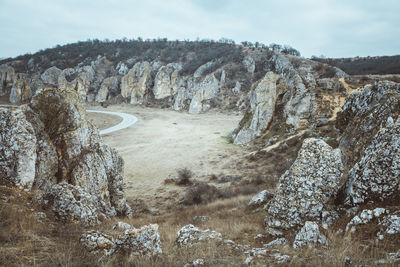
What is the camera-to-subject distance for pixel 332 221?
15.1 feet

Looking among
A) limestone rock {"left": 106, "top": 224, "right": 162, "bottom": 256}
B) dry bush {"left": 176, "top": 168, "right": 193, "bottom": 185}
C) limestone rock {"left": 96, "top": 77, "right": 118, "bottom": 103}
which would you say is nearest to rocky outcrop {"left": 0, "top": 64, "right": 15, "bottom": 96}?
limestone rock {"left": 96, "top": 77, "right": 118, "bottom": 103}

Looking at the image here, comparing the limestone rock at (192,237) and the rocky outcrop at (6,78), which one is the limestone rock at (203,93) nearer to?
the limestone rock at (192,237)

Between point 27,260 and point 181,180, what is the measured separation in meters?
12.3

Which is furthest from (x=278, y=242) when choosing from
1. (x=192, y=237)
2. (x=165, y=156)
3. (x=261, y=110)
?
(x=261, y=110)

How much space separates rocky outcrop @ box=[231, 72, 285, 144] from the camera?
26.1 meters

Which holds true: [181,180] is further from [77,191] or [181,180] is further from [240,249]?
[240,249]

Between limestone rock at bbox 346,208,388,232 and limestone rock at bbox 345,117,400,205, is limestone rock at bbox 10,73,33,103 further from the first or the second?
limestone rock at bbox 346,208,388,232

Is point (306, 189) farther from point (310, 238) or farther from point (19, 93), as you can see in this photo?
point (19, 93)

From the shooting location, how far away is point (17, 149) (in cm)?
656

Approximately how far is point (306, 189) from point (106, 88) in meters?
90.1

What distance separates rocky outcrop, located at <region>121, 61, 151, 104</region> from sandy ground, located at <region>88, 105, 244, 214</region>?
144ft

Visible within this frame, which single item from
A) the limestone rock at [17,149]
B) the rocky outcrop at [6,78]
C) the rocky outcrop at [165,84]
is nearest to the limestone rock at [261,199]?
the limestone rock at [17,149]

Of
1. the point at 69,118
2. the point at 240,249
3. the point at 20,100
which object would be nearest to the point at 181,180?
the point at 69,118

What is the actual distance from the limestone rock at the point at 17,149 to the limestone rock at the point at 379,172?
30.3ft
